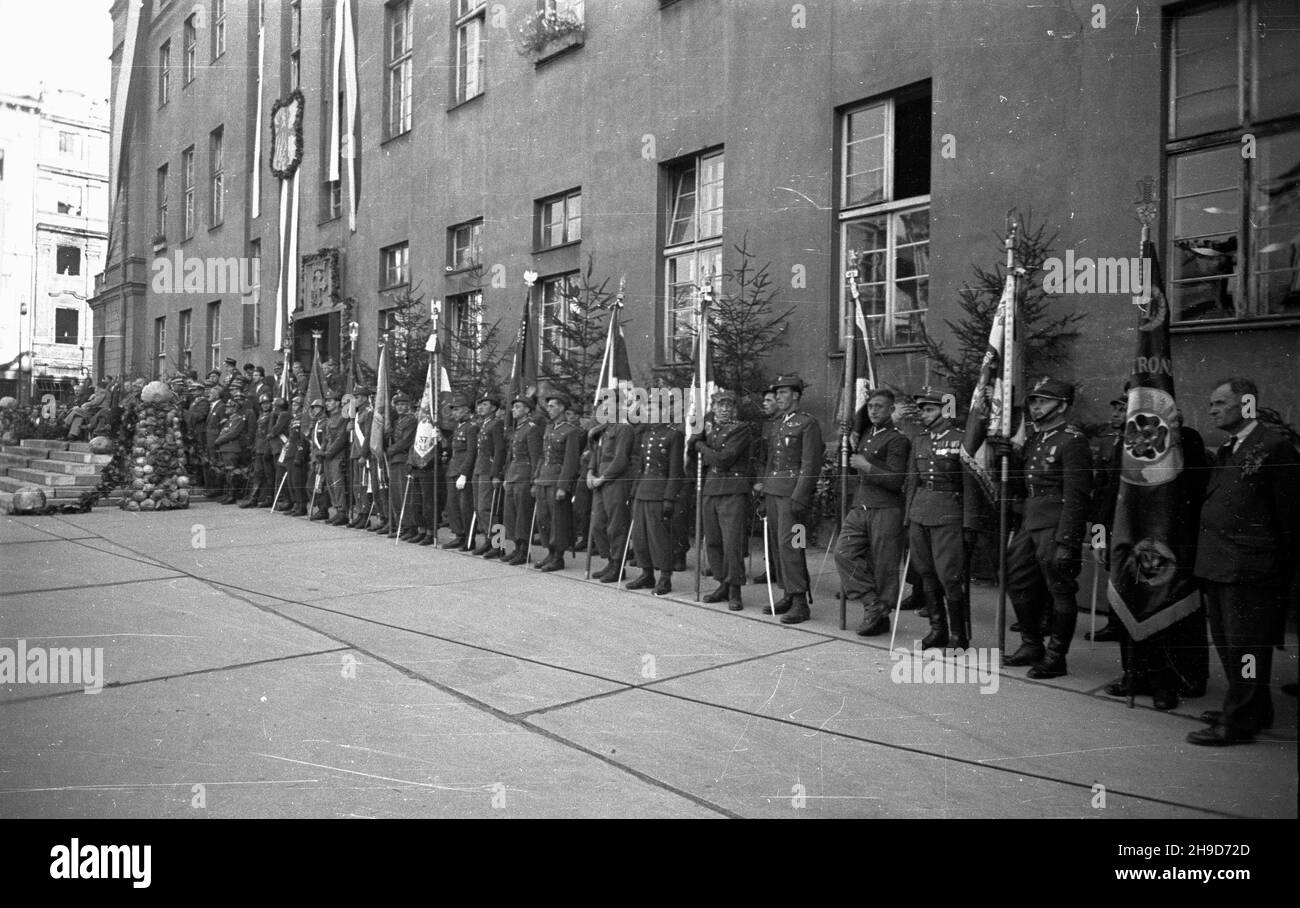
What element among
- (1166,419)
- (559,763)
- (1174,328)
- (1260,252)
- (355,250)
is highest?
(355,250)

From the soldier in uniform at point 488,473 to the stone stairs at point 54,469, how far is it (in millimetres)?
6743

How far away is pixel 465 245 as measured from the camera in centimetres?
1617

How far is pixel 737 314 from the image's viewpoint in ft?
34.9

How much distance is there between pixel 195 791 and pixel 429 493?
8.99 meters

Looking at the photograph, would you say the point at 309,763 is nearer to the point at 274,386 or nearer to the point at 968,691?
the point at 968,691

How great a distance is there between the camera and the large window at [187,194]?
44.0 ft

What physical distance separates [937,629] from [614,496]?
12.8ft

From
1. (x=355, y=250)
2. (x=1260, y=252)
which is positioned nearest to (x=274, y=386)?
(x=355, y=250)

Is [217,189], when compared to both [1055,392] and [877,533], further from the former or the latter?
[1055,392]

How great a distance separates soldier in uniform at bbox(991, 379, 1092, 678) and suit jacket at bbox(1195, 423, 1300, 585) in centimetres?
102

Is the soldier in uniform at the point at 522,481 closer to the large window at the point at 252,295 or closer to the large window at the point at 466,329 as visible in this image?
the large window at the point at 466,329

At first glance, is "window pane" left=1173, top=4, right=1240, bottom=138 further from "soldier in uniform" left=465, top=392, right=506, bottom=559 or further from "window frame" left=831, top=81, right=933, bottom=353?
"soldier in uniform" left=465, top=392, right=506, bottom=559

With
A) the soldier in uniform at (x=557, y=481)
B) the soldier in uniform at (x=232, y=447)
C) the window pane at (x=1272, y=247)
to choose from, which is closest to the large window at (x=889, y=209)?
the window pane at (x=1272, y=247)

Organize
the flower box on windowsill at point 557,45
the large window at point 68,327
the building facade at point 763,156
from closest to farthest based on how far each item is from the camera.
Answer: the large window at point 68,327 → the building facade at point 763,156 → the flower box on windowsill at point 557,45
